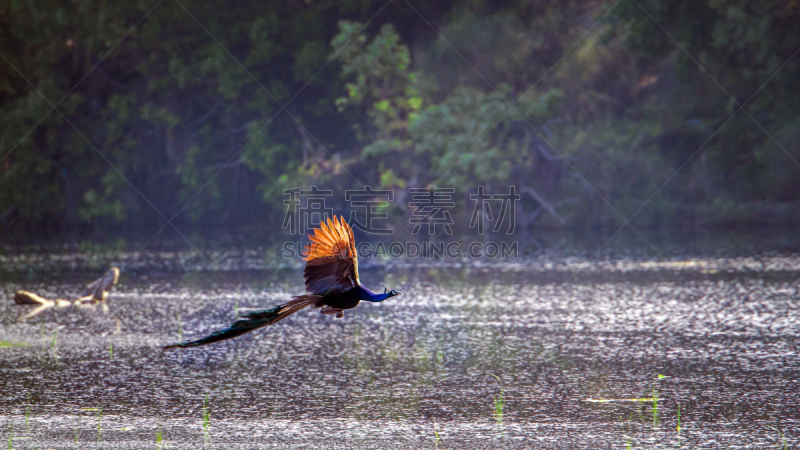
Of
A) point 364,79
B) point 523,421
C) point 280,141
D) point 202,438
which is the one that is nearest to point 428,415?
point 523,421

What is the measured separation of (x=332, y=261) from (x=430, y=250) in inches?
593

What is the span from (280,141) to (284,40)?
3.58 meters

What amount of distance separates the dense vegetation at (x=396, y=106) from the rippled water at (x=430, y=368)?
541 inches

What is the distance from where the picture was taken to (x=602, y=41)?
91.2 ft

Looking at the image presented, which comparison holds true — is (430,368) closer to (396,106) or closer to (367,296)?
(367,296)

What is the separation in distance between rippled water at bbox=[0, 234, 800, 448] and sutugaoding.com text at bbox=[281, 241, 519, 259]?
14.7 feet

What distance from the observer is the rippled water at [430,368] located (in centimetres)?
609

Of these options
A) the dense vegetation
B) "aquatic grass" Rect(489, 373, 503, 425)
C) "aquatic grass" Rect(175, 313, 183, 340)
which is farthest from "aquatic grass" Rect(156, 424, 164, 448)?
the dense vegetation

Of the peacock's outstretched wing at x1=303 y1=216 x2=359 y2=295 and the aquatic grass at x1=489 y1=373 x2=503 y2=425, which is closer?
the peacock's outstretched wing at x1=303 y1=216 x2=359 y2=295

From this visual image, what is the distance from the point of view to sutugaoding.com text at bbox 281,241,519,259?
1900 cm

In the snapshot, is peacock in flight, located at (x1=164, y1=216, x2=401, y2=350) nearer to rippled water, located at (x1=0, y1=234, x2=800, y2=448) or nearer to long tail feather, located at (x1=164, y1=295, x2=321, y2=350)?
long tail feather, located at (x1=164, y1=295, x2=321, y2=350)

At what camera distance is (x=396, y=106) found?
29781mm

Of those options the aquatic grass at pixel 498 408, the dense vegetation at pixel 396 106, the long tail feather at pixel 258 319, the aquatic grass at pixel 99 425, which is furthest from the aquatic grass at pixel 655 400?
the dense vegetation at pixel 396 106

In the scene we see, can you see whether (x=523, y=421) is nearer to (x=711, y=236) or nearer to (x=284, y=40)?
(x=711, y=236)
